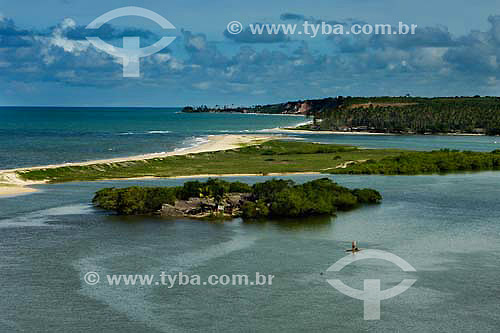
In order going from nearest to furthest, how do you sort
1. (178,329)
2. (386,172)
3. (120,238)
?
(178,329)
(120,238)
(386,172)

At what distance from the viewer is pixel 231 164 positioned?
94875 mm

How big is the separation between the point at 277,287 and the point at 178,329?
7230 mm

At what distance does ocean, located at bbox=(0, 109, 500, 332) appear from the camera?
100 ft

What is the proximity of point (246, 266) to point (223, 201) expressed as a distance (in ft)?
56.2

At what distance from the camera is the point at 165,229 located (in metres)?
49.5

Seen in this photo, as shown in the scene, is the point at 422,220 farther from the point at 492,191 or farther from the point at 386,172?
the point at 386,172

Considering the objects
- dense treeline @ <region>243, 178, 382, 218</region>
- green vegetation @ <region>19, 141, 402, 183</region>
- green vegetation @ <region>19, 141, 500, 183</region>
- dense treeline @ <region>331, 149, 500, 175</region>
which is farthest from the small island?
dense treeline @ <region>331, 149, 500, 175</region>

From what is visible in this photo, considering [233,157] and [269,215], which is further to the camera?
[233,157]

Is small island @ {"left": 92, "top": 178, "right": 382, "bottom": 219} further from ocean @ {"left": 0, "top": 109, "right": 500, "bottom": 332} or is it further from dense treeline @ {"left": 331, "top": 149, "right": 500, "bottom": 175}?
dense treeline @ {"left": 331, "top": 149, "right": 500, "bottom": 175}

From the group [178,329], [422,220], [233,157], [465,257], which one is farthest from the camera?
[233,157]

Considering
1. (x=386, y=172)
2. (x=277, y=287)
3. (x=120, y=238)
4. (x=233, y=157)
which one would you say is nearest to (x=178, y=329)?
(x=277, y=287)
